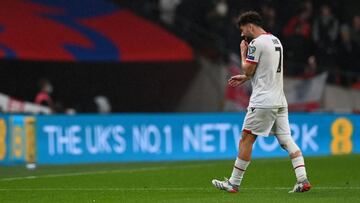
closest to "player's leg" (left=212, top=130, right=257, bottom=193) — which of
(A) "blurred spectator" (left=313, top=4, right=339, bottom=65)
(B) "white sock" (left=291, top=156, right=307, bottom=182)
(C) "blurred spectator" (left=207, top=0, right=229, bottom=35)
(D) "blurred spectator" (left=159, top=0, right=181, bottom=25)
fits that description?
(B) "white sock" (left=291, top=156, right=307, bottom=182)

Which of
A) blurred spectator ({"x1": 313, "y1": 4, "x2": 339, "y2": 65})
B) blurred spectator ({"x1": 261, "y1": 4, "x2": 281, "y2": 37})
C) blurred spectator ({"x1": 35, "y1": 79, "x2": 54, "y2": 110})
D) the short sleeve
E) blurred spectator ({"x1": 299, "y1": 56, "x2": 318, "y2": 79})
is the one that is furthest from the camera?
blurred spectator ({"x1": 313, "y1": 4, "x2": 339, "y2": 65})

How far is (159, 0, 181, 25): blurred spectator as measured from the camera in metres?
29.8

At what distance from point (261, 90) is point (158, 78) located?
15.7 metres

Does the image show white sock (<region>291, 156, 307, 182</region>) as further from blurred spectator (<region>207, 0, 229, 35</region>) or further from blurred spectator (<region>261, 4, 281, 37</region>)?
blurred spectator (<region>207, 0, 229, 35</region>)

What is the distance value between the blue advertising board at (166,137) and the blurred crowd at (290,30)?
8.17ft

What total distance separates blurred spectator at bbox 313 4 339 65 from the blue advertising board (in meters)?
3.58

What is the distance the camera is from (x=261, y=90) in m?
13.3

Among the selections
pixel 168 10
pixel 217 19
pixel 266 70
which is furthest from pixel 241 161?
pixel 168 10

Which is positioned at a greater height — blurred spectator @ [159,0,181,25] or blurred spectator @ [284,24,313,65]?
blurred spectator @ [159,0,181,25]

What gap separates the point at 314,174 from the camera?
16875 mm

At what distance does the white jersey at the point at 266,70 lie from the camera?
13258 millimetres

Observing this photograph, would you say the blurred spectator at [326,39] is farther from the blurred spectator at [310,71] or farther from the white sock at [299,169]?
the white sock at [299,169]

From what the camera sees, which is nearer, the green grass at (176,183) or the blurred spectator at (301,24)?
the green grass at (176,183)

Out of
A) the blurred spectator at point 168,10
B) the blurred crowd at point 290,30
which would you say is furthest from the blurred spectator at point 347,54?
the blurred spectator at point 168,10
